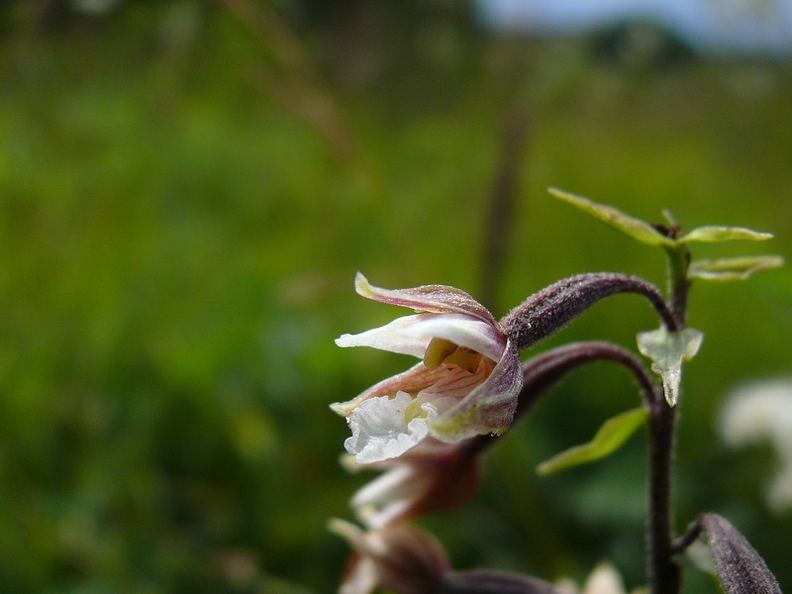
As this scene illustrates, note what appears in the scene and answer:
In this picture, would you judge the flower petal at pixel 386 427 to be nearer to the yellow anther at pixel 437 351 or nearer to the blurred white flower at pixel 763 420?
the yellow anther at pixel 437 351

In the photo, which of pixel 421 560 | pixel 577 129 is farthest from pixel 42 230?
pixel 577 129

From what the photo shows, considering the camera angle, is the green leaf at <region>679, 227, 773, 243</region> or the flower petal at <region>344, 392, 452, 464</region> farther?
the green leaf at <region>679, 227, 773, 243</region>

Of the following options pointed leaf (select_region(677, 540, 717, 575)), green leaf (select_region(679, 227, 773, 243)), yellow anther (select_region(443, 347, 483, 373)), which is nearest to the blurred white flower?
pointed leaf (select_region(677, 540, 717, 575))

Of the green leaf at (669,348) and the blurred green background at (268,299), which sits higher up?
the blurred green background at (268,299)

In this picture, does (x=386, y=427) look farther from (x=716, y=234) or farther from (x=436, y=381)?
(x=716, y=234)

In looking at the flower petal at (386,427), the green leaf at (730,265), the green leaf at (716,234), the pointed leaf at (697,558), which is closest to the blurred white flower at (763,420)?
the pointed leaf at (697,558)

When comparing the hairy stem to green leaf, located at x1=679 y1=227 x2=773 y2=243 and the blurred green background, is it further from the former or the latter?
the blurred green background
